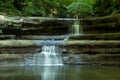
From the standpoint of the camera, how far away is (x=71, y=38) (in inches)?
582

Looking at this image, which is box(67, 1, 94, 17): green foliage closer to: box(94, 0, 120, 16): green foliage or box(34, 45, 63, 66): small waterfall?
box(94, 0, 120, 16): green foliage

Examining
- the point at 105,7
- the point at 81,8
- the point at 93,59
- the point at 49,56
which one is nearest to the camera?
the point at 93,59

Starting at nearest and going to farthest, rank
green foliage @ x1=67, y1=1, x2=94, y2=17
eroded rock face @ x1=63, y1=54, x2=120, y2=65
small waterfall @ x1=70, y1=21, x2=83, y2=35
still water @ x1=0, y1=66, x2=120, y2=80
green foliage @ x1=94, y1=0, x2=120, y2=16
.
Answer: still water @ x1=0, y1=66, x2=120, y2=80
eroded rock face @ x1=63, y1=54, x2=120, y2=65
small waterfall @ x1=70, y1=21, x2=83, y2=35
green foliage @ x1=94, y1=0, x2=120, y2=16
green foliage @ x1=67, y1=1, x2=94, y2=17

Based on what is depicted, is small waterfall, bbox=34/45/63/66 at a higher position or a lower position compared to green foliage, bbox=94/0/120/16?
lower

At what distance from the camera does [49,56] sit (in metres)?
13.6

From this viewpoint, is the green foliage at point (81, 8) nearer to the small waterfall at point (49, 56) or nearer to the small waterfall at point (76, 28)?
the small waterfall at point (76, 28)

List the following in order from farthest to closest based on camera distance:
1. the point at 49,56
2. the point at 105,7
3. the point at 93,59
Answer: the point at 105,7 < the point at 49,56 < the point at 93,59

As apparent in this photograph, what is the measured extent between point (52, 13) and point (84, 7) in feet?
7.60

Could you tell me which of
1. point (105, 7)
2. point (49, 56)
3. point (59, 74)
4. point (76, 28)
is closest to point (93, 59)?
point (49, 56)

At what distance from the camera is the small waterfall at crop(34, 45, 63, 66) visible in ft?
44.2

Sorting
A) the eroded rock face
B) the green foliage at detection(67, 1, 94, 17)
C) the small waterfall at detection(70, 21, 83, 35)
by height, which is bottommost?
the eroded rock face

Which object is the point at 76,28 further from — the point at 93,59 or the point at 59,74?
the point at 59,74

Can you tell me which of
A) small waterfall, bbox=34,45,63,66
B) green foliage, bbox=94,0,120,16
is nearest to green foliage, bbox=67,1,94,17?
green foliage, bbox=94,0,120,16

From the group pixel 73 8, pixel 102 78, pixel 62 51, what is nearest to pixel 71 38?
pixel 62 51
